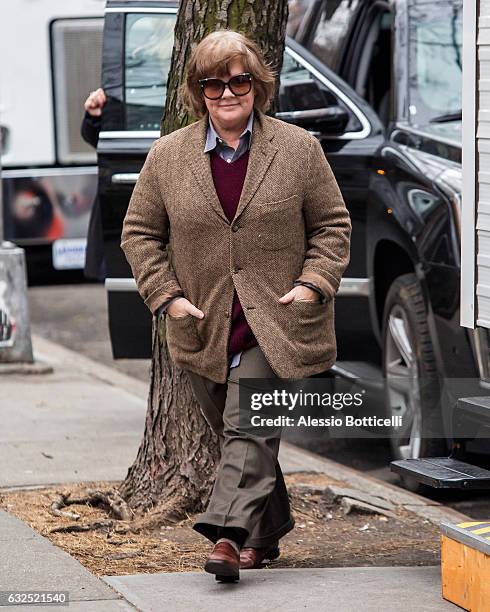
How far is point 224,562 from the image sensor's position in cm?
462

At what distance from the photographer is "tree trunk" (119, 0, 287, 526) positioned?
18.7 ft

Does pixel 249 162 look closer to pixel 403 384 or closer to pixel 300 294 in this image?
pixel 300 294

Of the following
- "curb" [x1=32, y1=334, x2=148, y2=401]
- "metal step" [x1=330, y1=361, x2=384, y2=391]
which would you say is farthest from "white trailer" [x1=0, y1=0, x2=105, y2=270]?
"metal step" [x1=330, y1=361, x2=384, y2=391]

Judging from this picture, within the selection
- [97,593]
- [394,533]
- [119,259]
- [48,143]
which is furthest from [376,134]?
[48,143]

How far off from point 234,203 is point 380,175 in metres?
2.27

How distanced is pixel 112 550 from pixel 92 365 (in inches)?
180

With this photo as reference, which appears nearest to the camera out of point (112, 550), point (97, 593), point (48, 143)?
point (97, 593)

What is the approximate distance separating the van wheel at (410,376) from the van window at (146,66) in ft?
4.95

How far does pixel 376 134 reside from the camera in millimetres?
7152

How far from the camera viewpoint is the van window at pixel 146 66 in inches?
285

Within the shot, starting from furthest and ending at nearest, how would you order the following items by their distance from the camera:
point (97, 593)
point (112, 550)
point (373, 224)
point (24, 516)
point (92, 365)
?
point (92, 365) < point (373, 224) < point (24, 516) < point (112, 550) < point (97, 593)

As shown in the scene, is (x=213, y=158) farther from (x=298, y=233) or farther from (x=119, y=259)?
(x=119, y=259)

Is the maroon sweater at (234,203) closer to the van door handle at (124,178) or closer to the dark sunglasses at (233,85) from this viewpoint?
the dark sunglasses at (233,85)

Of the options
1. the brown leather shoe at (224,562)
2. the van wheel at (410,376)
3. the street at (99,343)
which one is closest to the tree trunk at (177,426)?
the brown leather shoe at (224,562)
